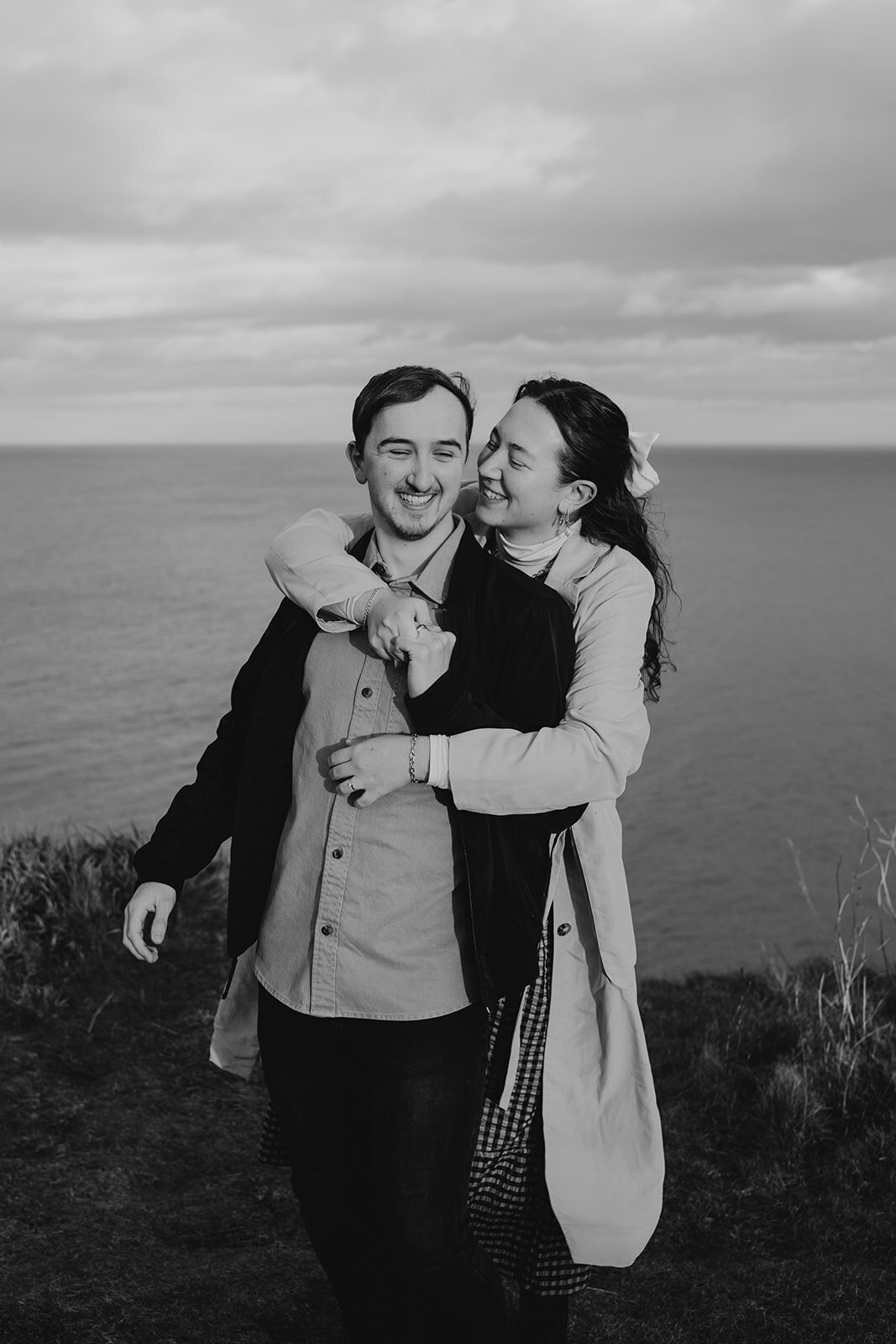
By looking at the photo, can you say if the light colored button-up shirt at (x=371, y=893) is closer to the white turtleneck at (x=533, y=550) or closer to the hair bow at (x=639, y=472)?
the white turtleneck at (x=533, y=550)

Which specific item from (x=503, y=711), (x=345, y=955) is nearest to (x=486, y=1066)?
(x=345, y=955)

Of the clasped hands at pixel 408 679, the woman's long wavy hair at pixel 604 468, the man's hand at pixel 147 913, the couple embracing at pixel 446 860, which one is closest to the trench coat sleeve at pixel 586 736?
the couple embracing at pixel 446 860

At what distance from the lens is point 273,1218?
3949 millimetres

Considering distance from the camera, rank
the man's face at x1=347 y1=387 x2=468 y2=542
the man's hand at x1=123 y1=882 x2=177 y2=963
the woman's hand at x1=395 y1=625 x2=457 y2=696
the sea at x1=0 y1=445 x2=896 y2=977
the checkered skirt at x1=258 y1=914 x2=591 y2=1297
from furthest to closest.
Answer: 1. the sea at x1=0 y1=445 x2=896 y2=977
2. the checkered skirt at x1=258 y1=914 x2=591 y2=1297
3. the man's hand at x1=123 y1=882 x2=177 y2=963
4. the man's face at x1=347 y1=387 x2=468 y2=542
5. the woman's hand at x1=395 y1=625 x2=457 y2=696

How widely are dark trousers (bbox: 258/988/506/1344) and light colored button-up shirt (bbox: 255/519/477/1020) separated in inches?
2.7

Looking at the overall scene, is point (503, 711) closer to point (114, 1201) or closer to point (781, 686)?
point (114, 1201)

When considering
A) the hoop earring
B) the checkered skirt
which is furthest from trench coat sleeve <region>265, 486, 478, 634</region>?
the checkered skirt

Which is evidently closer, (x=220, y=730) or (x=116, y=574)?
(x=220, y=730)

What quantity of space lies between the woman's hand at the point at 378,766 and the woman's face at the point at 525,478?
0.83 m

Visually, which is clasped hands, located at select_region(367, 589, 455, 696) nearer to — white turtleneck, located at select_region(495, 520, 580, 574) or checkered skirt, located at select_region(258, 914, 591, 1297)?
white turtleneck, located at select_region(495, 520, 580, 574)

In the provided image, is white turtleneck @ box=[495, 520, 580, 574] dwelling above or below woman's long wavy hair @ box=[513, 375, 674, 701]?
below

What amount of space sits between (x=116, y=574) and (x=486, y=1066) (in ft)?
158

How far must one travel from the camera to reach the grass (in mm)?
3420

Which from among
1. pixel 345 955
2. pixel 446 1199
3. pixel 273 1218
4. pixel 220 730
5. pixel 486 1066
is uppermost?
pixel 220 730
